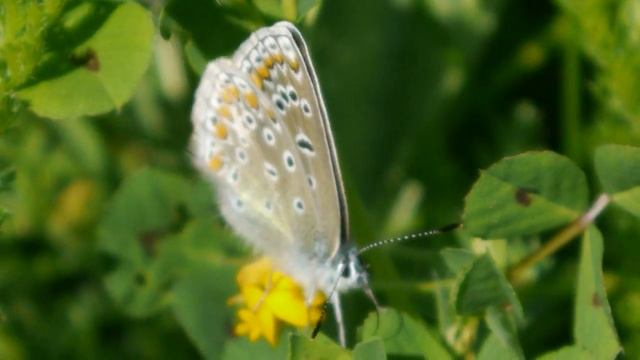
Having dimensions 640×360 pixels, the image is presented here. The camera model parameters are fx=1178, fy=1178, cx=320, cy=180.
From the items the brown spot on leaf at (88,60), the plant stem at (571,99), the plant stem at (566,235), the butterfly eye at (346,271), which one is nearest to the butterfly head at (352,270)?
the butterfly eye at (346,271)

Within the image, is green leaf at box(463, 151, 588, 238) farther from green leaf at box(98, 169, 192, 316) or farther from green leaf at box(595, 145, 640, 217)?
green leaf at box(98, 169, 192, 316)

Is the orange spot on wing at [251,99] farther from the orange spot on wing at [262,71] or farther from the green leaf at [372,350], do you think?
the green leaf at [372,350]

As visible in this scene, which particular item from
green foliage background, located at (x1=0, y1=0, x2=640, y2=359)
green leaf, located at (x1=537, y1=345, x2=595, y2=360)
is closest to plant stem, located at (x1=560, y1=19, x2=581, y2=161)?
green foliage background, located at (x1=0, y1=0, x2=640, y2=359)

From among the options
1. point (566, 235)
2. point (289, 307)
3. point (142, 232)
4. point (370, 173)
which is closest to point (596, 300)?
point (566, 235)

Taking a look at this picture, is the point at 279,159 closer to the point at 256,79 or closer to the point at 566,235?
the point at 256,79

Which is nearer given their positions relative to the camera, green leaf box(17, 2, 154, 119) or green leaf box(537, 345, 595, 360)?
green leaf box(537, 345, 595, 360)

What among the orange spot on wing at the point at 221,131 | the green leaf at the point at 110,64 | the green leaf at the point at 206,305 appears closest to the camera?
the green leaf at the point at 110,64

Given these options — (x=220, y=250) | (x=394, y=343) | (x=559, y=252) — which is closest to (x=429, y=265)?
(x=559, y=252)

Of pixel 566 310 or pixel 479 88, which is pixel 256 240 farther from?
pixel 479 88
